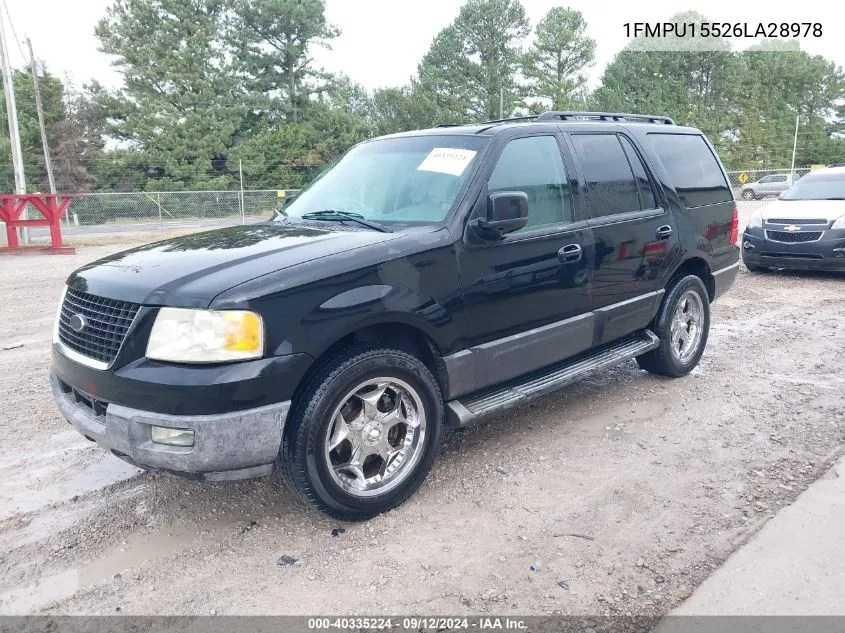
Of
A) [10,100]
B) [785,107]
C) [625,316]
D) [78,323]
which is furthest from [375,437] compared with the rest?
[785,107]

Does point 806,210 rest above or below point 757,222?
above

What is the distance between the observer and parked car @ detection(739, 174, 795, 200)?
37.0 meters

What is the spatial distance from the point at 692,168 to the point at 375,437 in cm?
370

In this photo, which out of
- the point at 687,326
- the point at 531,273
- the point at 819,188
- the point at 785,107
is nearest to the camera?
the point at 531,273

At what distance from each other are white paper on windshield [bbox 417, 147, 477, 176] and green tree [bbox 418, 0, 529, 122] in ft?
167

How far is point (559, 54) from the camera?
174 feet

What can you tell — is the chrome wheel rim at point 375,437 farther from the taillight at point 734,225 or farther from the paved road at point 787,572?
the taillight at point 734,225

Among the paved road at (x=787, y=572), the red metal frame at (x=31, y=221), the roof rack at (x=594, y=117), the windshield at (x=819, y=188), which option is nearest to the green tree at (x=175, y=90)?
the red metal frame at (x=31, y=221)

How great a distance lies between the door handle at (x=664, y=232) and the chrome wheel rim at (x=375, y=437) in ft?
8.05

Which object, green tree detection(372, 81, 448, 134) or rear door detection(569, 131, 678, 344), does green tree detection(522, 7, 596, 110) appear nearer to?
green tree detection(372, 81, 448, 134)

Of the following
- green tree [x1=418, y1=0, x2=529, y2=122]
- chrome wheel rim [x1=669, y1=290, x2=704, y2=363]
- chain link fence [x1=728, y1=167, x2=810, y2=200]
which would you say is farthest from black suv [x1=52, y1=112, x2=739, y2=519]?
green tree [x1=418, y1=0, x2=529, y2=122]

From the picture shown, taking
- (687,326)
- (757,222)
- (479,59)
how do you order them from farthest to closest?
(479,59) → (757,222) → (687,326)

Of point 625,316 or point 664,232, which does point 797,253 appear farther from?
point 625,316

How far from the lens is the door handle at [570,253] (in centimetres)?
407
